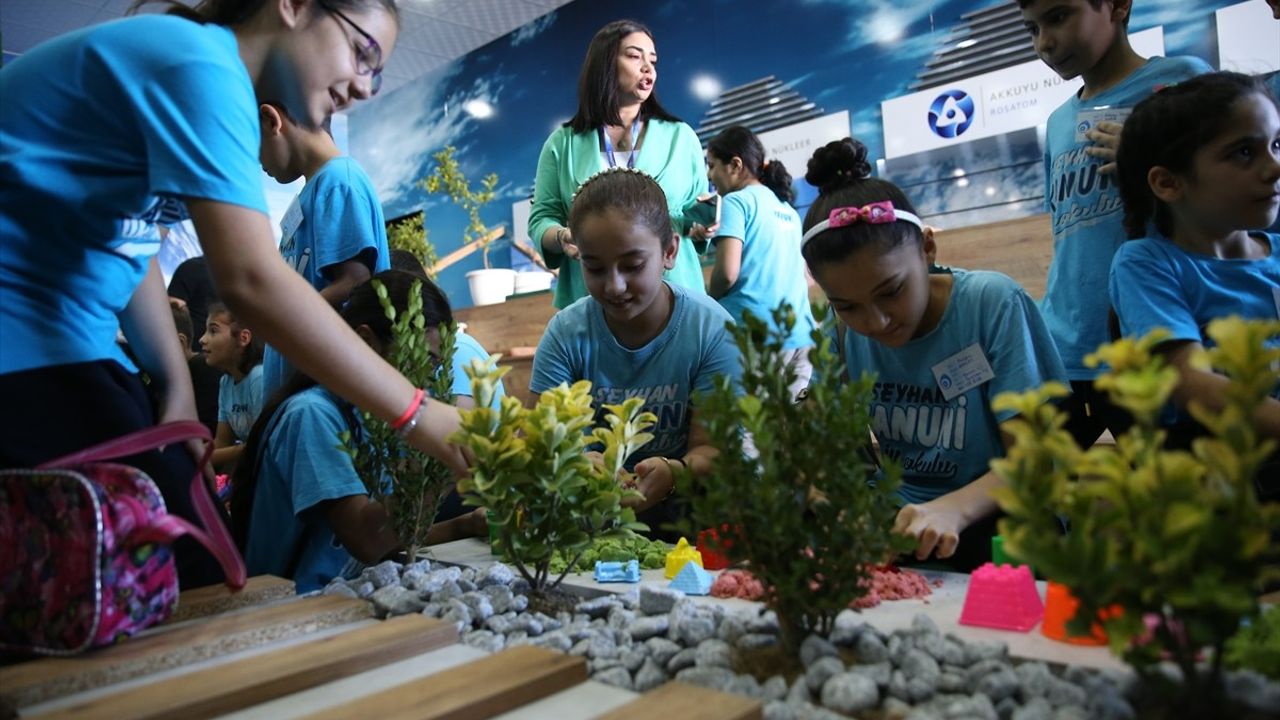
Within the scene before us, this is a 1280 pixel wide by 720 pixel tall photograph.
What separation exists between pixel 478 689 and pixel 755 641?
0.37 m

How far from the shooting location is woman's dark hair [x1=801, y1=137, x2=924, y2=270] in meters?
1.82

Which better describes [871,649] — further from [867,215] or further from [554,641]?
[867,215]

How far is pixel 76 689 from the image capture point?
1.06 m

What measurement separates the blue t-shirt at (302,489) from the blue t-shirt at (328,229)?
11.5 inches

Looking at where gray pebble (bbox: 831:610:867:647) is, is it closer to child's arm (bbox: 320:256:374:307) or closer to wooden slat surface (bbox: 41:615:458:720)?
wooden slat surface (bbox: 41:615:458:720)

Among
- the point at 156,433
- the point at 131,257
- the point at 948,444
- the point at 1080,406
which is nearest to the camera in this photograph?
the point at 156,433

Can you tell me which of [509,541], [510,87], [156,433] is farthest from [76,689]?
[510,87]

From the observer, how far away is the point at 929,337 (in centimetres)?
188

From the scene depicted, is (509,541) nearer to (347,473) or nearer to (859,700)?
(347,473)

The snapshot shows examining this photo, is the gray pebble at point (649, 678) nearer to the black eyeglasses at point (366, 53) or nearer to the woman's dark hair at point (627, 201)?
the black eyeglasses at point (366, 53)

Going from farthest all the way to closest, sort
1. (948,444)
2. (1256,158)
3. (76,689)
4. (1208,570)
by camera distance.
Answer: (948,444) < (1256,158) < (76,689) < (1208,570)

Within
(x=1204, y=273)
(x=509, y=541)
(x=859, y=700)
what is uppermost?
(x=1204, y=273)

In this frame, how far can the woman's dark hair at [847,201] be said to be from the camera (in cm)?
182

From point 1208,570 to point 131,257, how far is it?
143 cm
